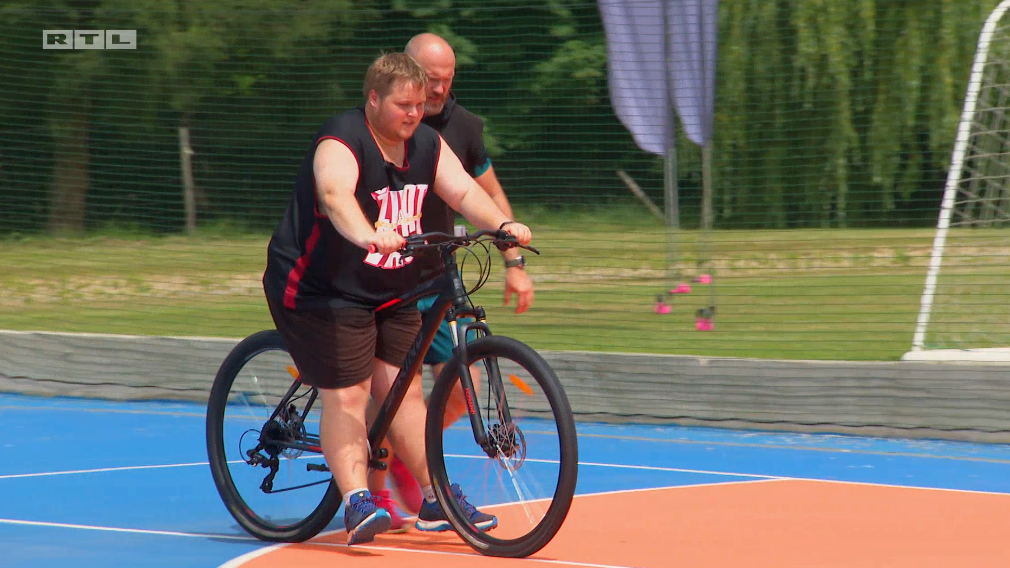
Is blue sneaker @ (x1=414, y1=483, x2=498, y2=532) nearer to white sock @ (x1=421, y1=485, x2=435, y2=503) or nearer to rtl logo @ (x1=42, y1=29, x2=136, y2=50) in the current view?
white sock @ (x1=421, y1=485, x2=435, y2=503)

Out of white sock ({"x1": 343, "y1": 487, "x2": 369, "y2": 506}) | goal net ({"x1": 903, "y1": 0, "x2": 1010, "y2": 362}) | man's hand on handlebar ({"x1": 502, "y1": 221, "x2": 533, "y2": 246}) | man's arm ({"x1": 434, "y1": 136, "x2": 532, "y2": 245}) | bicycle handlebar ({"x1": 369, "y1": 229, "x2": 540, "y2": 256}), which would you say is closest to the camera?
bicycle handlebar ({"x1": 369, "y1": 229, "x2": 540, "y2": 256})

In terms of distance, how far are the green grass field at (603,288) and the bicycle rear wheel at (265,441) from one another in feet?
17.8

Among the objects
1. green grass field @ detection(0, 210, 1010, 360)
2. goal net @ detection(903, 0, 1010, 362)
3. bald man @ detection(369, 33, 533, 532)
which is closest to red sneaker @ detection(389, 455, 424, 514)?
bald man @ detection(369, 33, 533, 532)

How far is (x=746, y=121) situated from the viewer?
53.9 ft

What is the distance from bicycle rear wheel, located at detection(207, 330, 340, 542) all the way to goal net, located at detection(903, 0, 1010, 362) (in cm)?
414

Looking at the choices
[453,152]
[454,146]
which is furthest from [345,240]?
[454,146]

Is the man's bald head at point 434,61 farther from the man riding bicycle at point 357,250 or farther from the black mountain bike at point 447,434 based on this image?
the black mountain bike at point 447,434

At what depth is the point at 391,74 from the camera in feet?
15.0

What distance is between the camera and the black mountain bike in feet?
14.8

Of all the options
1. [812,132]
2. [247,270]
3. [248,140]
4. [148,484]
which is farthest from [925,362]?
[812,132]

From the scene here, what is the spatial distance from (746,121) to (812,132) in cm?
241

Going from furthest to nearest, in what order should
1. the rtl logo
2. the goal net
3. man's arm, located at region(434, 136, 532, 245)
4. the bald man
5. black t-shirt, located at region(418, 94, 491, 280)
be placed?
1. the rtl logo
2. the goal net
3. black t-shirt, located at region(418, 94, 491, 280)
4. the bald man
5. man's arm, located at region(434, 136, 532, 245)

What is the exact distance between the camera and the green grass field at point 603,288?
37.5ft

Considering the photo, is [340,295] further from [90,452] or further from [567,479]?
[90,452]
